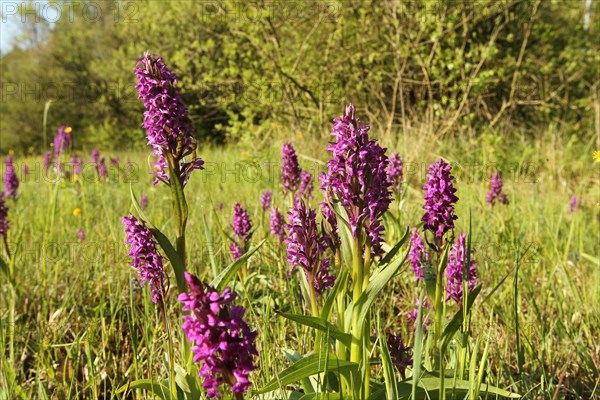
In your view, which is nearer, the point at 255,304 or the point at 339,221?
the point at 339,221

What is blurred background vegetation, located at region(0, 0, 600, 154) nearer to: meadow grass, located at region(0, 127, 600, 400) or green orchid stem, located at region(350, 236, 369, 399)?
meadow grass, located at region(0, 127, 600, 400)

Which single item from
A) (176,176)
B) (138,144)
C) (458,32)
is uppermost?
(458,32)

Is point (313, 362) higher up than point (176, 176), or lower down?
lower down

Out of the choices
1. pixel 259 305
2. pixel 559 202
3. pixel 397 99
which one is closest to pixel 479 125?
pixel 397 99

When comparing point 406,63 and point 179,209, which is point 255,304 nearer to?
point 179,209

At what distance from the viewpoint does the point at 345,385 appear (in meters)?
1.41

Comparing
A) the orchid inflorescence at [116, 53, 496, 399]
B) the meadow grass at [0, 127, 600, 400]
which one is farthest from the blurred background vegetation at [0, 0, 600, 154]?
the orchid inflorescence at [116, 53, 496, 399]

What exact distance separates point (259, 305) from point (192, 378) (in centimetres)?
142

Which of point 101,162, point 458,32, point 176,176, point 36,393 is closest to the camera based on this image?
point 176,176

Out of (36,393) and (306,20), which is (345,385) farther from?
(306,20)

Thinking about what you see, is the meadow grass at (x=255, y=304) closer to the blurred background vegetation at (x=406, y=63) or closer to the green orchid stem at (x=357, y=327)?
the green orchid stem at (x=357, y=327)

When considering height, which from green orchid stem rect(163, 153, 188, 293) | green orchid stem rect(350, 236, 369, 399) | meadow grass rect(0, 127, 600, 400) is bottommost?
meadow grass rect(0, 127, 600, 400)

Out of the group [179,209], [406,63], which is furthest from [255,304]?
[406,63]

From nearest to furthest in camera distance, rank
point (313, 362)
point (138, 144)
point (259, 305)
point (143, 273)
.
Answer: point (313, 362) → point (143, 273) → point (259, 305) → point (138, 144)
